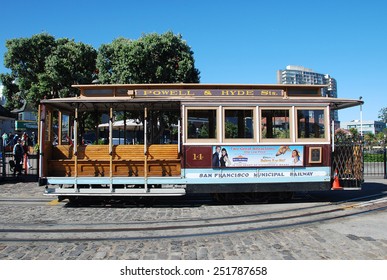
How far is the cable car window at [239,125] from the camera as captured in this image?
8.86 metres

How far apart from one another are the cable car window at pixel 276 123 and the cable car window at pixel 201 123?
4.55ft

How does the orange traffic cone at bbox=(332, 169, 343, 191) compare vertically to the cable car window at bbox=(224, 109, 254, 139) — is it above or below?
below

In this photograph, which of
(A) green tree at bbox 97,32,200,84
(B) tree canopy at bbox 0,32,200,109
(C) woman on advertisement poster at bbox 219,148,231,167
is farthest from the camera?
(B) tree canopy at bbox 0,32,200,109

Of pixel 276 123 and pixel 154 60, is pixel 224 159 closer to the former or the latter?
pixel 276 123

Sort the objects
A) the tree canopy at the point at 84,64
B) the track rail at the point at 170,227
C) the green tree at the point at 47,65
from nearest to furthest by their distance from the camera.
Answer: the track rail at the point at 170,227 < the tree canopy at the point at 84,64 < the green tree at the point at 47,65

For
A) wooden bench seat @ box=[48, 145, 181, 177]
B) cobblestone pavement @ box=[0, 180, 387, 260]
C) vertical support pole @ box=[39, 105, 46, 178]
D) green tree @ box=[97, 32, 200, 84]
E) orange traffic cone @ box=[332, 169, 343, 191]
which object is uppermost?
green tree @ box=[97, 32, 200, 84]

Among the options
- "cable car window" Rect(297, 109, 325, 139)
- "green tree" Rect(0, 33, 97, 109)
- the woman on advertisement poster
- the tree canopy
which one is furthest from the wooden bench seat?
"green tree" Rect(0, 33, 97, 109)

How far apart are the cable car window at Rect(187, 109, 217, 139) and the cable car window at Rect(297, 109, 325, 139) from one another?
2289mm

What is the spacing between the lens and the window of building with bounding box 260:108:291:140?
8945 millimetres

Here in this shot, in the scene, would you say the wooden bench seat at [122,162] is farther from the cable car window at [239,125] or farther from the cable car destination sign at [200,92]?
the cable car window at [239,125]

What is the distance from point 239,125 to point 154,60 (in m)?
9.60

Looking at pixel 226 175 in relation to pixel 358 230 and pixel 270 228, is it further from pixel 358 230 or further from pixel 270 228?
pixel 358 230

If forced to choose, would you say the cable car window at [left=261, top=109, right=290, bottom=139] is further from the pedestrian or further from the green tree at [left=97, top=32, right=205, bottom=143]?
the pedestrian

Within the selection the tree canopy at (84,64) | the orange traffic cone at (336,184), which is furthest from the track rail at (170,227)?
the tree canopy at (84,64)
